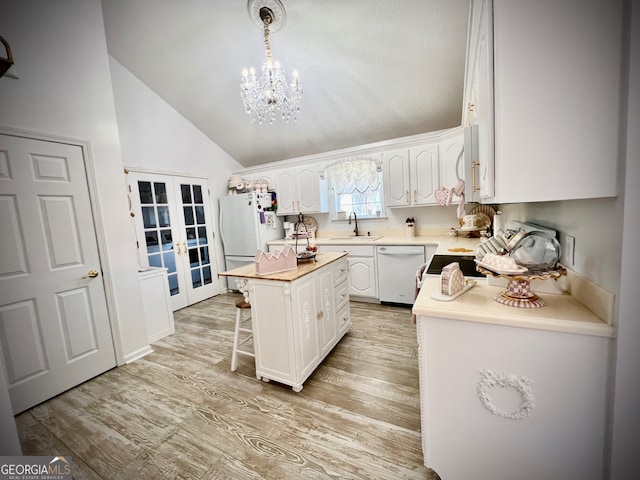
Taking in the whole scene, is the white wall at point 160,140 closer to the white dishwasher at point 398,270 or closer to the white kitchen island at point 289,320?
the white kitchen island at point 289,320

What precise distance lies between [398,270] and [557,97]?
2644 mm

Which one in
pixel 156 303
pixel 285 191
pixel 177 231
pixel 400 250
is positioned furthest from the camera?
pixel 285 191

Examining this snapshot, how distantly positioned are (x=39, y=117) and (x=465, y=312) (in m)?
3.23

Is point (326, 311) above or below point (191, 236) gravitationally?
below

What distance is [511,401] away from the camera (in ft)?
3.34

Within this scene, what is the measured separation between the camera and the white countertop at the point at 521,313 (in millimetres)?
882

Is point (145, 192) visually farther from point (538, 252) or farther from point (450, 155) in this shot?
point (538, 252)

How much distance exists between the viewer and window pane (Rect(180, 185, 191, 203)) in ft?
13.0

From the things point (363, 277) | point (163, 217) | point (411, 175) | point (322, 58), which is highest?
point (322, 58)

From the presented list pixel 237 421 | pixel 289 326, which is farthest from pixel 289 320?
pixel 237 421

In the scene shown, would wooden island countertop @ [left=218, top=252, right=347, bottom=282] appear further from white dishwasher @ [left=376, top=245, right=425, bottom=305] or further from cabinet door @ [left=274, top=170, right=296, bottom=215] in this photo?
cabinet door @ [left=274, top=170, right=296, bottom=215]

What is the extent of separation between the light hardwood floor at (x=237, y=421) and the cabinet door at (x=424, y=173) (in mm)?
1840

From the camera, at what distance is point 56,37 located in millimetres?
2068

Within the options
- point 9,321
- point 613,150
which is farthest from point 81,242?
point 613,150
